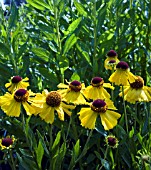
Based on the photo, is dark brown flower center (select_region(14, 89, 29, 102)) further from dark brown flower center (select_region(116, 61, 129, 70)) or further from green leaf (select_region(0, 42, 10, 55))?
green leaf (select_region(0, 42, 10, 55))

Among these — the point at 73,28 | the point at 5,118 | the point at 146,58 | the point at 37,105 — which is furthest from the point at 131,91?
the point at 146,58

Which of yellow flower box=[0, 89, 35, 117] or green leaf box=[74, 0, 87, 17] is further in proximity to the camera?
green leaf box=[74, 0, 87, 17]

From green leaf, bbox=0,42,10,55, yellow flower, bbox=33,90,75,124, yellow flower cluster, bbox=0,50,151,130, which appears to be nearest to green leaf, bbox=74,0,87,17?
green leaf, bbox=0,42,10,55

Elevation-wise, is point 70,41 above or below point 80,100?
above

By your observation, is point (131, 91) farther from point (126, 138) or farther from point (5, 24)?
point (5, 24)

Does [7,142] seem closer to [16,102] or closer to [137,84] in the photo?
[16,102]

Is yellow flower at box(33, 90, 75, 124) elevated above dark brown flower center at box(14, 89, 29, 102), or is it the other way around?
dark brown flower center at box(14, 89, 29, 102)

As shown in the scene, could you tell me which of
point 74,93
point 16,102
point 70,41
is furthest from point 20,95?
point 70,41
